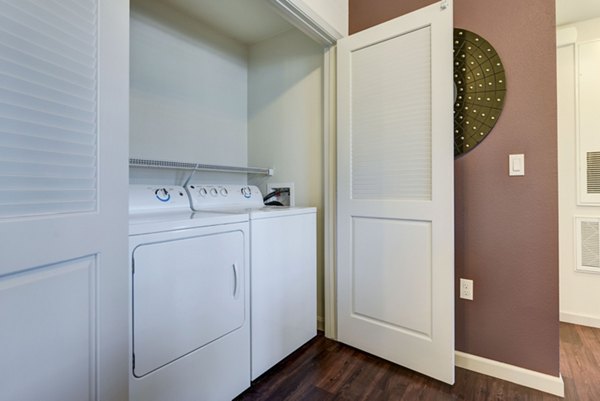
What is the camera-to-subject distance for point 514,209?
1558 mm

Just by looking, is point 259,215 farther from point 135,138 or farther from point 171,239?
point 135,138

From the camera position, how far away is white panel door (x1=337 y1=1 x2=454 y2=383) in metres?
1.56

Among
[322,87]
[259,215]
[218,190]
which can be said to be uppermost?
[322,87]

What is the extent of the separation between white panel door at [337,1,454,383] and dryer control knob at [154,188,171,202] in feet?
3.60

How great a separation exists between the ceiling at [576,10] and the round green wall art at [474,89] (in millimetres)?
1098

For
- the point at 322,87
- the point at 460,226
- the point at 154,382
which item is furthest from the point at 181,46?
the point at 460,226

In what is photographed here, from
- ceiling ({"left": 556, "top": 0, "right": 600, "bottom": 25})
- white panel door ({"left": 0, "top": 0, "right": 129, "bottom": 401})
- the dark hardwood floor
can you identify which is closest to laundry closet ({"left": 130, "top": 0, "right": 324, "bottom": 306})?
the dark hardwood floor

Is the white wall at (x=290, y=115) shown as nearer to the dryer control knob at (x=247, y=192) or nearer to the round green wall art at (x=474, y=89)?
the dryer control knob at (x=247, y=192)

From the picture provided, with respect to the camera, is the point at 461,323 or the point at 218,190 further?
the point at 218,190

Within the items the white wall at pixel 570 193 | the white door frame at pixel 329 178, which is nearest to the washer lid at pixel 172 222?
the white door frame at pixel 329 178

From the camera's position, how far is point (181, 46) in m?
2.12

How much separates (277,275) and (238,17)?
1944 mm

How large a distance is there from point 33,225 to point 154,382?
784mm

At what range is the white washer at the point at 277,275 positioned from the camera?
1560 mm
